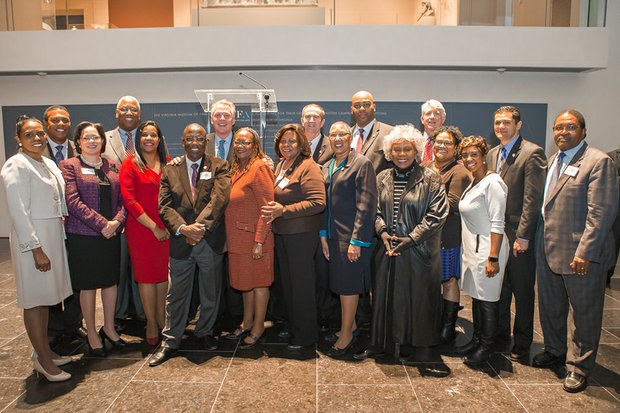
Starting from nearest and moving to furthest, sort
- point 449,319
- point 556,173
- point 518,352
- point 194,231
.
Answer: point 556,173
point 194,231
point 518,352
point 449,319

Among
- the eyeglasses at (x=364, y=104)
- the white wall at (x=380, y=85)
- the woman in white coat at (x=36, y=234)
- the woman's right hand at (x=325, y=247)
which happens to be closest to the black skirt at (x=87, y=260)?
the woman in white coat at (x=36, y=234)

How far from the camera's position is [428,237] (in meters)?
3.12

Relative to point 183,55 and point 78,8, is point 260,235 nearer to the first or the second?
point 183,55

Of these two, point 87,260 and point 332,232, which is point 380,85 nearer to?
point 332,232

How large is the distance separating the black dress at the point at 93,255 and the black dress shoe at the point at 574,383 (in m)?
3.39

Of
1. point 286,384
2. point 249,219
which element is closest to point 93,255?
point 249,219

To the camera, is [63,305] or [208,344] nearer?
[208,344]

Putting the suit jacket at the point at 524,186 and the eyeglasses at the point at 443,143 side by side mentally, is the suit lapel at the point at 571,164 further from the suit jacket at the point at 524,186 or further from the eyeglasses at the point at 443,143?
the eyeglasses at the point at 443,143

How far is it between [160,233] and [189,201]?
1.16 ft

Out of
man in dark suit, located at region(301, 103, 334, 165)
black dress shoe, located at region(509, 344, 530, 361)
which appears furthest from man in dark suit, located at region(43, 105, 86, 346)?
black dress shoe, located at region(509, 344, 530, 361)

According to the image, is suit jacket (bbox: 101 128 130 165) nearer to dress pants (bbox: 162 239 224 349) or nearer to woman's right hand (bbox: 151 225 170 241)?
woman's right hand (bbox: 151 225 170 241)

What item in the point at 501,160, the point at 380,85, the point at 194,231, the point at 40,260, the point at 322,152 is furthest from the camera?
the point at 380,85

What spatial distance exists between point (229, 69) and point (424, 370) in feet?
18.5

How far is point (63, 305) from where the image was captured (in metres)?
3.87
